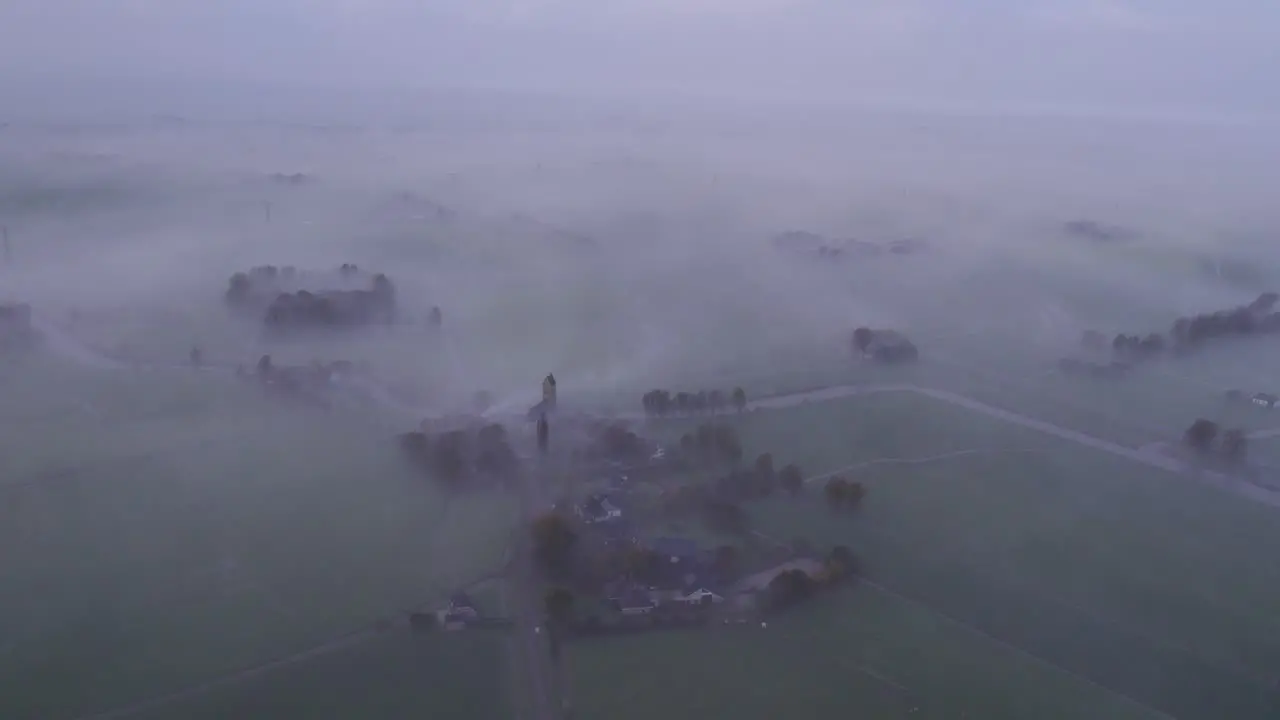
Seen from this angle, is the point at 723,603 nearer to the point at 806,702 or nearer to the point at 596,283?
the point at 806,702

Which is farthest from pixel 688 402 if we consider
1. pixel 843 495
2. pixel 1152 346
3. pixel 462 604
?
pixel 1152 346

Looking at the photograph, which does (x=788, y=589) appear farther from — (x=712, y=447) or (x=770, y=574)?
(x=712, y=447)

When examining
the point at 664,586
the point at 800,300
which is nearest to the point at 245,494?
the point at 664,586

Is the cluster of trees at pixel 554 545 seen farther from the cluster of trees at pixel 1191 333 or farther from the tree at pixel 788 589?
the cluster of trees at pixel 1191 333

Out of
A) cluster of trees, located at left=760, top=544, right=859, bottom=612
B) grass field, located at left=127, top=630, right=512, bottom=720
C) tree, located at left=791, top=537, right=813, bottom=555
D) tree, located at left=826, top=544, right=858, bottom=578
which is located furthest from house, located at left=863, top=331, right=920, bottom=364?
grass field, located at left=127, top=630, right=512, bottom=720

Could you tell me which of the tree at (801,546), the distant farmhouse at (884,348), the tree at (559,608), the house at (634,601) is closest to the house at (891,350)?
the distant farmhouse at (884,348)
